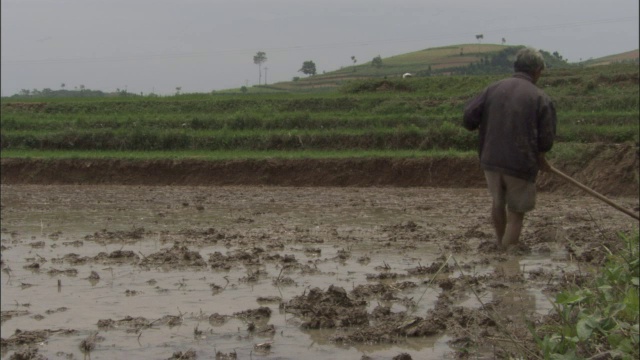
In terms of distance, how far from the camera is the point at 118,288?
5742mm

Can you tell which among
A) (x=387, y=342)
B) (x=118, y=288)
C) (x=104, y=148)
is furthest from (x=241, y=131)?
(x=387, y=342)

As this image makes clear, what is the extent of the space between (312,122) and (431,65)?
2663 cm

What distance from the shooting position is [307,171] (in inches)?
611

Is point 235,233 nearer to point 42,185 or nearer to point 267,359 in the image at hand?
point 267,359

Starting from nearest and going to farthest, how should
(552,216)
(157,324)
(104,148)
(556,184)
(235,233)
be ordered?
(157,324)
(235,233)
(552,216)
(556,184)
(104,148)

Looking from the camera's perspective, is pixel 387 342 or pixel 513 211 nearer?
pixel 387 342

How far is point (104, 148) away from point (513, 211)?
1367 centimetres

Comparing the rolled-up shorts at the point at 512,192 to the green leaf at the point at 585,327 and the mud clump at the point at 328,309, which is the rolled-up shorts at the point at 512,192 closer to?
the mud clump at the point at 328,309

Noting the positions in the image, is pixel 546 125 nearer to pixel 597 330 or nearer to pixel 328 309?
pixel 328 309

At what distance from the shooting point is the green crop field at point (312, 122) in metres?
16.9

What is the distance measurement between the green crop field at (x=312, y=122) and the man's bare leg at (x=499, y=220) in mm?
7886

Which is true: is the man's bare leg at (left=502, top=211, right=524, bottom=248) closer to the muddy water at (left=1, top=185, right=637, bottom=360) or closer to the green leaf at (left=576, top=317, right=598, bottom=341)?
the muddy water at (left=1, top=185, right=637, bottom=360)

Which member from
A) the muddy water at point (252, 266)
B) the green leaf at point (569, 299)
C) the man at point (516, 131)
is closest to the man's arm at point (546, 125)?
the man at point (516, 131)

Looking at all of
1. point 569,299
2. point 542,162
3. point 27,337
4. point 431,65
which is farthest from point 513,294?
point 431,65
